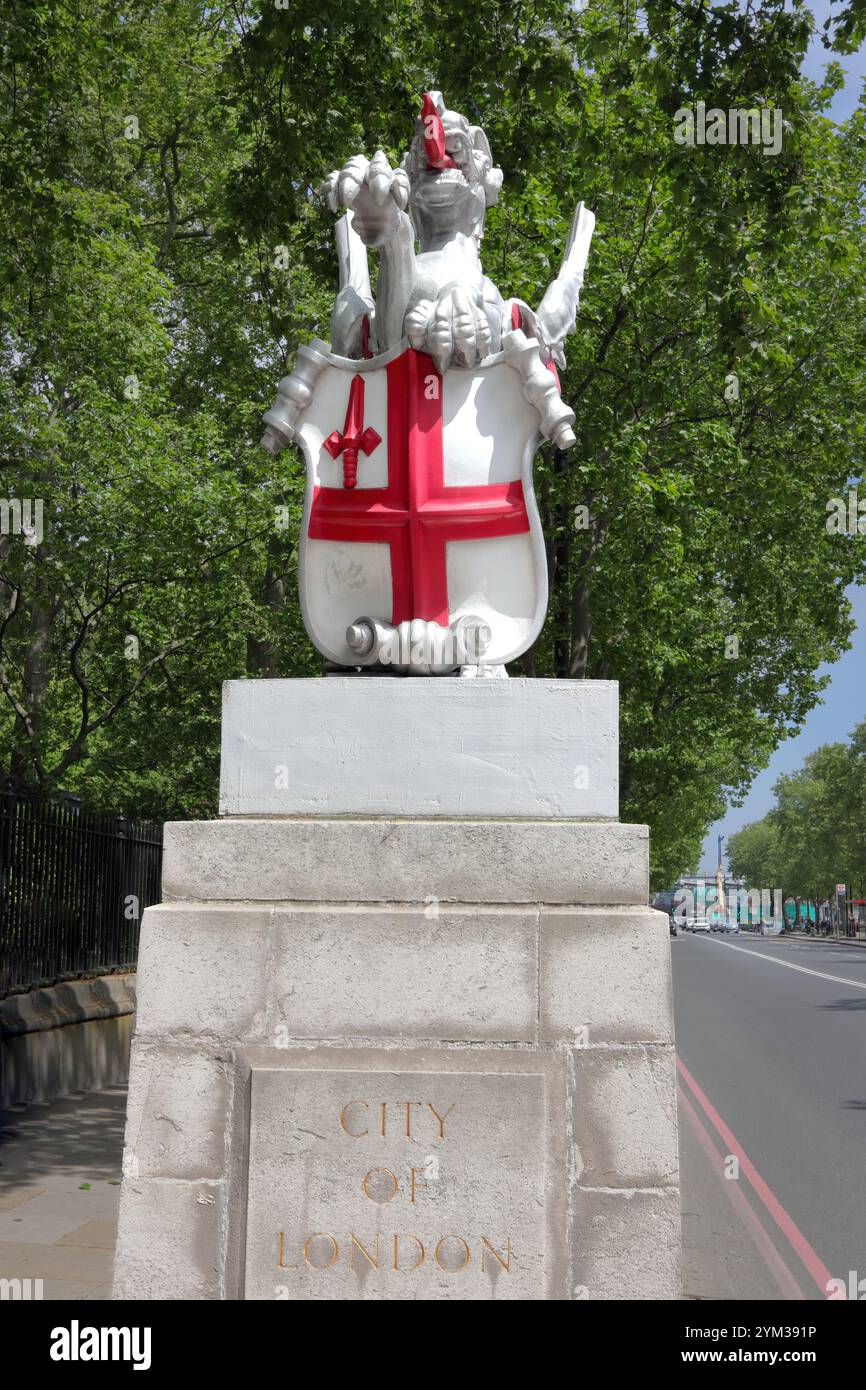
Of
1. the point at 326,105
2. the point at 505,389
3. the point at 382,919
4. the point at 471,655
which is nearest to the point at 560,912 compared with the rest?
the point at 382,919

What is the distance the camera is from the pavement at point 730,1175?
6203mm

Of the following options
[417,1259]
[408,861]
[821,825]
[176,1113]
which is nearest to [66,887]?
[176,1113]

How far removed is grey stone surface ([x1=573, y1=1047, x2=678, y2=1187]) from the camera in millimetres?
3303

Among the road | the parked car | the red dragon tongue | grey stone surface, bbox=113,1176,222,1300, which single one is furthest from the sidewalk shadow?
the parked car

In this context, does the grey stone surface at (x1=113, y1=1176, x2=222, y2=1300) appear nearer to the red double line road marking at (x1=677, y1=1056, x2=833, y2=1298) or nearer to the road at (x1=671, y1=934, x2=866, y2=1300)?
the road at (x1=671, y1=934, x2=866, y2=1300)

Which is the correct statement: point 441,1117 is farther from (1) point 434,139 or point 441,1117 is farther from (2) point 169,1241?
(1) point 434,139

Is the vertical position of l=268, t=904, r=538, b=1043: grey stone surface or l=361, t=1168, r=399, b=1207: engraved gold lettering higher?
l=268, t=904, r=538, b=1043: grey stone surface

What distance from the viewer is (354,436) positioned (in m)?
3.91

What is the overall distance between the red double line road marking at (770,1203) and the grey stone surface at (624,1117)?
3239 millimetres

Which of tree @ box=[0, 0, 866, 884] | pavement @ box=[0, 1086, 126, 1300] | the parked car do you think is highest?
tree @ box=[0, 0, 866, 884]

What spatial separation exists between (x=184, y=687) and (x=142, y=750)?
5.63ft

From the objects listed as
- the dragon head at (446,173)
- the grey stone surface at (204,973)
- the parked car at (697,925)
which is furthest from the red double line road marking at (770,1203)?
the parked car at (697,925)

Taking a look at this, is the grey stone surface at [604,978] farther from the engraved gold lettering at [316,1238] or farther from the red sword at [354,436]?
the red sword at [354,436]

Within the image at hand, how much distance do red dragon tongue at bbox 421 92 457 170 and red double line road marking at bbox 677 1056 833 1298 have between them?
5.02 m
